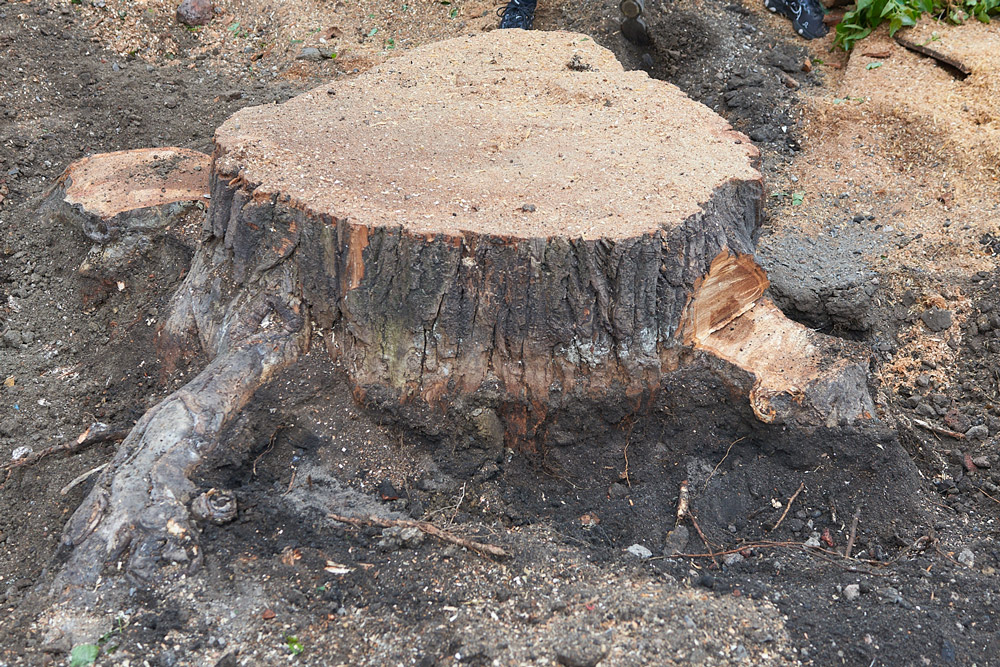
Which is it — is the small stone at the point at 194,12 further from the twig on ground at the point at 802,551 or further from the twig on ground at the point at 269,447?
the twig on ground at the point at 802,551

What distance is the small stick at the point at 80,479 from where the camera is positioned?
3.26 meters

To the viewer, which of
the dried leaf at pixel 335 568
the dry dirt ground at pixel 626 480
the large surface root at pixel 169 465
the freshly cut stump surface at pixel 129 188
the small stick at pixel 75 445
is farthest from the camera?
the freshly cut stump surface at pixel 129 188

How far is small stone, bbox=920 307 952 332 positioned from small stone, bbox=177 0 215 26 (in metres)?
5.64

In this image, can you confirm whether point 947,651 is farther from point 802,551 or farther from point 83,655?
point 83,655

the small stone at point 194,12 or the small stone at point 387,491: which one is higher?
the small stone at point 194,12

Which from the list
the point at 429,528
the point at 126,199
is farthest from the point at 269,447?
the point at 126,199

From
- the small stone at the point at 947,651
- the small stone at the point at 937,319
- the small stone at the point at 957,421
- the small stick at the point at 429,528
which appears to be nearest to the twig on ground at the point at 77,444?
the small stick at the point at 429,528

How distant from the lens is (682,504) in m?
3.20

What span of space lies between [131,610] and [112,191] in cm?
233

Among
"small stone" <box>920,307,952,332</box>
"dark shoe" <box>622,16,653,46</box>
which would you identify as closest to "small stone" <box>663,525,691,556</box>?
→ "small stone" <box>920,307,952,332</box>

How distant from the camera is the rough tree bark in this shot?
2996 millimetres

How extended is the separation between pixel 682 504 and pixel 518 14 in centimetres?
425

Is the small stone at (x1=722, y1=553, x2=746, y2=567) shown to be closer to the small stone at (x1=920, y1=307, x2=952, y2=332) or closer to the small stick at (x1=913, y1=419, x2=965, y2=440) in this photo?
the small stick at (x1=913, y1=419, x2=965, y2=440)

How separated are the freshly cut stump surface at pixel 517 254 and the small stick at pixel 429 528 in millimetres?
479
